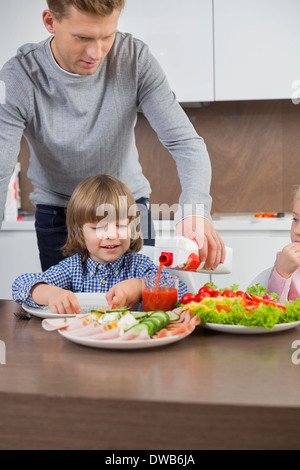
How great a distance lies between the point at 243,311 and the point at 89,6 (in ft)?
2.85

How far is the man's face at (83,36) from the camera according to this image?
1.42 m

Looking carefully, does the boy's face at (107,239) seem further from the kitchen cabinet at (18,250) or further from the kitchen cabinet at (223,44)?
the kitchen cabinet at (223,44)

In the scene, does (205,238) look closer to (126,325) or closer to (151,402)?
(126,325)

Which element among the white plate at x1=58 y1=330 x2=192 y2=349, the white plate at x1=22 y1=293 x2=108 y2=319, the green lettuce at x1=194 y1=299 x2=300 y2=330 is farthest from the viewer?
the white plate at x1=22 y1=293 x2=108 y2=319

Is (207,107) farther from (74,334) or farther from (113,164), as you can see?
(74,334)

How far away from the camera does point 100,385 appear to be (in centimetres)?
83

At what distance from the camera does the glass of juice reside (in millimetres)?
1272

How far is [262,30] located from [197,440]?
2.59 m

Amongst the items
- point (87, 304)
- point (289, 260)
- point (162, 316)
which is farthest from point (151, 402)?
point (289, 260)

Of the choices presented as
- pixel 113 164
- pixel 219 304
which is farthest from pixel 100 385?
pixel 113 164

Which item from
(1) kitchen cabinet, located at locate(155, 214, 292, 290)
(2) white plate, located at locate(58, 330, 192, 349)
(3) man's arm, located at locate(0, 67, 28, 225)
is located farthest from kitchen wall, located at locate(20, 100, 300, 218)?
(2) white plate, located at locate(58, 330, 192, 349)

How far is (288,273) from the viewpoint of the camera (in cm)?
159

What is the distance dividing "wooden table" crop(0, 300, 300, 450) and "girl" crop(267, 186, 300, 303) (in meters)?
0.63

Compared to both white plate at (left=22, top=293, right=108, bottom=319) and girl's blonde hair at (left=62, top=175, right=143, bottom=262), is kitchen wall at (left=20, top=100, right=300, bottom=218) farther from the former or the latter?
white plate at (left=22, top=293, right=108, bottom=319)
